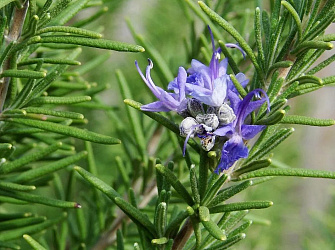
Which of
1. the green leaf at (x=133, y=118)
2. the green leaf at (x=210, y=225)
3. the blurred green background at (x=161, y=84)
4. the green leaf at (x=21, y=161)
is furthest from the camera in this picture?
the blurred green background at (x=161, y=84)

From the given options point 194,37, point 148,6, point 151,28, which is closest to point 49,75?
point 194,37

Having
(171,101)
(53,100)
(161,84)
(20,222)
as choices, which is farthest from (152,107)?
(161,84)

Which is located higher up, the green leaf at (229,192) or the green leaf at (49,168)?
the green leaf at (229,192)

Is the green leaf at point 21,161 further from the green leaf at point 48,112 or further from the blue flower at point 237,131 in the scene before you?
the blue flower at point 237,131

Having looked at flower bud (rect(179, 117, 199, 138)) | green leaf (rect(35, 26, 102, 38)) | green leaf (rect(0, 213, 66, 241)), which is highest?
green leaf (rect(35, 26, 102, 38))

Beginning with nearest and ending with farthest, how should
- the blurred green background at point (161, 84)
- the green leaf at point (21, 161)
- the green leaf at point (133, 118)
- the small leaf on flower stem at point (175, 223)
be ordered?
the small leaf on flower stem at point (175, 223), the green leaf at point (21, 161), the green leaf at point (133, 118), the blurred green background at point (161, 84)

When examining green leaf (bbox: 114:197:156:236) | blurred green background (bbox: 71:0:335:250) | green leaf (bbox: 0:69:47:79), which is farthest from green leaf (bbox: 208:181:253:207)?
blurred green background (bbox: 71:0:335:250)

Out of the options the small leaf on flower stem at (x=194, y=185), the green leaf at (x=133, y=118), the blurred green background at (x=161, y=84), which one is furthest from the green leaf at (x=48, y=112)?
the blurred green background at (x=161, y=84)

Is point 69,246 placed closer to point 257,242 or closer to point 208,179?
point 208,179

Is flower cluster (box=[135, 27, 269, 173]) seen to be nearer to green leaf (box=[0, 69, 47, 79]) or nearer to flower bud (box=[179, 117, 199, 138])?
flower bud (box=[179, 117, 199, 138])

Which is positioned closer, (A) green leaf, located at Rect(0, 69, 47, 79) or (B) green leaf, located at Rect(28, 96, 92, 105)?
(A) green leaf, located at Rect(0, 69, 47, 79)
